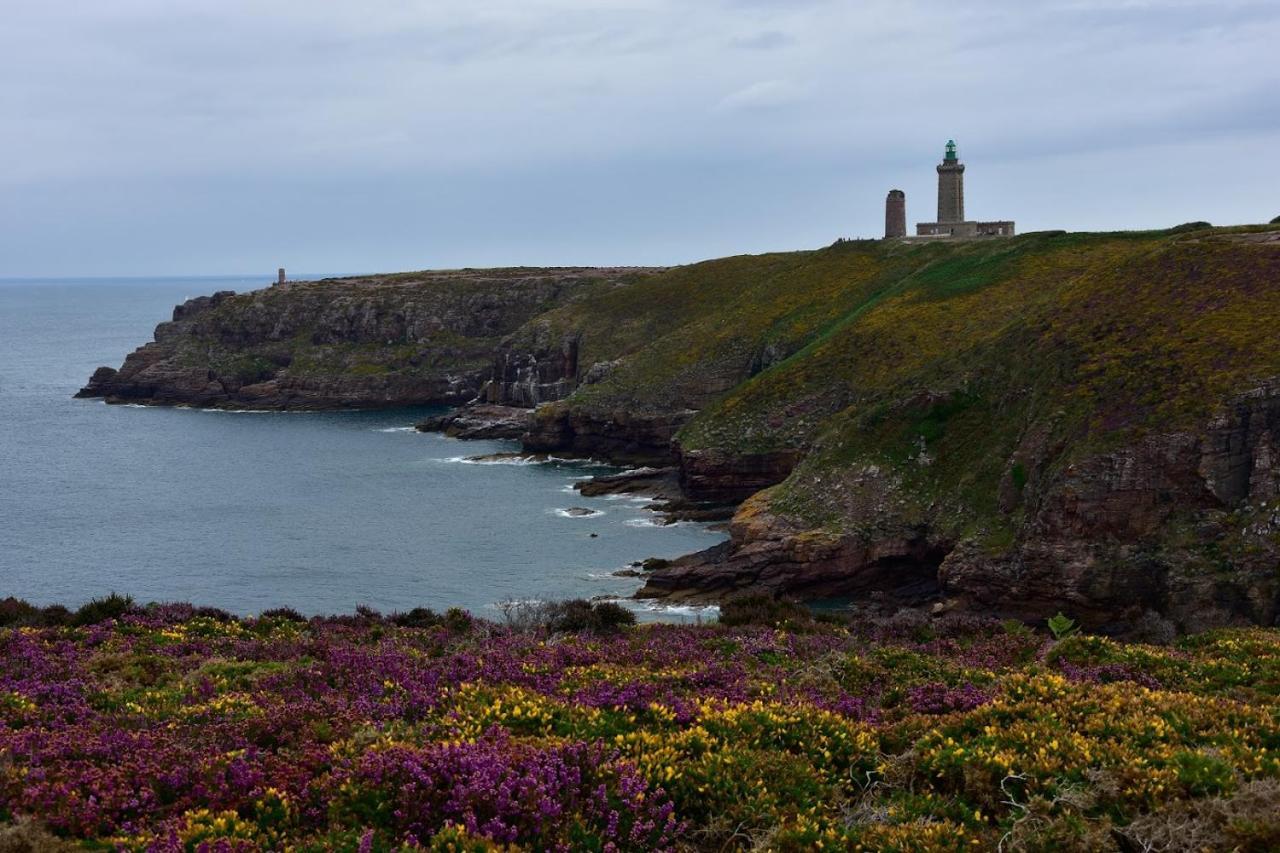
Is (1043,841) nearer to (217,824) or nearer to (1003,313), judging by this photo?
(217,824)

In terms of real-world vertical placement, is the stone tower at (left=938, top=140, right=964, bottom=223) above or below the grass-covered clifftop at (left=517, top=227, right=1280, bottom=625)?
above

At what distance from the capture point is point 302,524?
277 feet

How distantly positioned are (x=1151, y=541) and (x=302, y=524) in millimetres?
58706

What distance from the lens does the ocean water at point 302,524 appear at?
6575 centimetres

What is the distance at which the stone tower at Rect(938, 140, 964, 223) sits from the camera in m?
131

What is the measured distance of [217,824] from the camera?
11.3 metres

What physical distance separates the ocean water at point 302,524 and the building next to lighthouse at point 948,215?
56734 millimetres

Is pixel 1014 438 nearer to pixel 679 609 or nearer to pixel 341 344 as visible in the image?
pixel 679 609

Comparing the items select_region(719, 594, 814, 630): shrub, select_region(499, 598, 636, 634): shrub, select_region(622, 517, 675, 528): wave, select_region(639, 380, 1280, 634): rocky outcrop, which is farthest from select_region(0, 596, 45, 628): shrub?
select_region(622, 517, 675, 528): wave

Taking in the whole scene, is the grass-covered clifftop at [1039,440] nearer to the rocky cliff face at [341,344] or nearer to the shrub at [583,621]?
the shrub at [583,621]

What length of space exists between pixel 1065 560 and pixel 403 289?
144 m

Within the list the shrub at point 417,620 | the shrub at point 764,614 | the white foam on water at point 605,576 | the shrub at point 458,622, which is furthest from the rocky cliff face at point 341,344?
the shrub at point 458,622

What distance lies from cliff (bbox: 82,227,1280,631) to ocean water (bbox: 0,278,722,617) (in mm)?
8522

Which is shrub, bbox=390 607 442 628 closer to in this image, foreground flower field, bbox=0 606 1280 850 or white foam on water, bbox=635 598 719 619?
foreground flower field, bbox=0 606 1280 850
